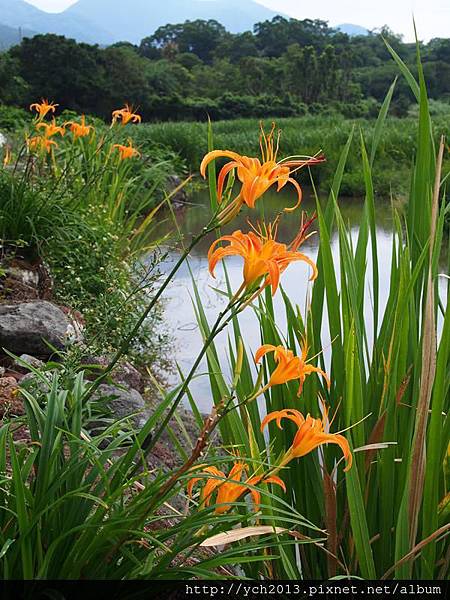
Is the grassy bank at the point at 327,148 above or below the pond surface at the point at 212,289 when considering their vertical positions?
above

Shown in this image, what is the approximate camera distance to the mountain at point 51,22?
123 metres

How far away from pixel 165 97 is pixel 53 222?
1629 centimetres

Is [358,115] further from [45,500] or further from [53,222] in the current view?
[45,500]

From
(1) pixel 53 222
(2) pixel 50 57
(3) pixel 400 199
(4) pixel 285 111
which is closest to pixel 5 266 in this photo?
(1) pixel 53 222

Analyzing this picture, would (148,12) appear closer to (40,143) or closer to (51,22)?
(51,22)

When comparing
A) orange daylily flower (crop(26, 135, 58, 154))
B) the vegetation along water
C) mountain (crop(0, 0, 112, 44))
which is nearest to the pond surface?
the vegetation along water

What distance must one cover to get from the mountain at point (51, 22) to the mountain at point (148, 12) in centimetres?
138

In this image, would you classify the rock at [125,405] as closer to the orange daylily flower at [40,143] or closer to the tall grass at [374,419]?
the tall grass at [374,419]

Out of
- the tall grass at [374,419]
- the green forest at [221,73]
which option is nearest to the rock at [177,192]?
the green forest at [221,73]

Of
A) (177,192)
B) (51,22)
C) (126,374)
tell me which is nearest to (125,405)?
(126,374)

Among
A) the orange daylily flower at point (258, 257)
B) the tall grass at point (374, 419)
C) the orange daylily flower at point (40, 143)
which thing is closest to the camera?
the orange daylily flower at point (258, 257)

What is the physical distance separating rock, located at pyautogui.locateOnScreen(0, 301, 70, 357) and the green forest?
8954 millimetres

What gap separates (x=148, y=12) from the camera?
5640 inches

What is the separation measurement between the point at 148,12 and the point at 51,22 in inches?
767
